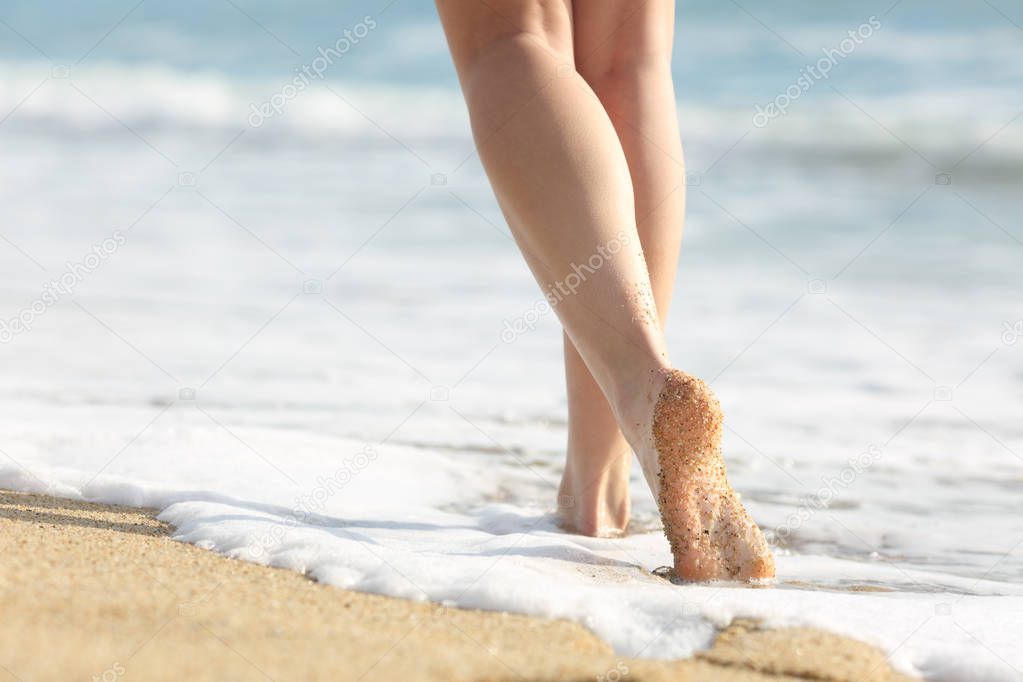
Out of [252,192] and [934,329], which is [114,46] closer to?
[252,192]

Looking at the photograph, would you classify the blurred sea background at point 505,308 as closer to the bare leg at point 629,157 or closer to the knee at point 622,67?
the bare leg at point 629,157

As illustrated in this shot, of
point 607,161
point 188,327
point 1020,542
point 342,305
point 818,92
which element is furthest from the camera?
point 818,92

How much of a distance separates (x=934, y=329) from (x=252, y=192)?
424cm

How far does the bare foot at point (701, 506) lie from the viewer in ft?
4.47

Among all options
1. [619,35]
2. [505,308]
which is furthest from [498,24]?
[505,308]

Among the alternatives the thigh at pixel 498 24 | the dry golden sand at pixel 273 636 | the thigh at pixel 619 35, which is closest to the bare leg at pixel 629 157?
the thigh at pixel 619 35

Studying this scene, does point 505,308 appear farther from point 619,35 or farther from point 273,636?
point 273,636

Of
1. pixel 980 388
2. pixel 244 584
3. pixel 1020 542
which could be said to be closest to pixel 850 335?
pixel 980 388

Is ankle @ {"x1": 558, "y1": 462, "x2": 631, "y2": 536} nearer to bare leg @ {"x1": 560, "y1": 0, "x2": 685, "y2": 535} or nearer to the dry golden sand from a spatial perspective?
bare leg @ {"x1": 560, "y1": 0, "x2": 685, "y2": 535}

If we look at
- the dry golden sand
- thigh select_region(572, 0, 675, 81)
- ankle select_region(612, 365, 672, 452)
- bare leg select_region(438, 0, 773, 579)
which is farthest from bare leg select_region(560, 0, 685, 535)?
the dry golden sand

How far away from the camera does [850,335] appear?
357 cm

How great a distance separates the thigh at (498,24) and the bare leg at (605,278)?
6cm

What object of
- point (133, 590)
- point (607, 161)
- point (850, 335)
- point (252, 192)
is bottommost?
point (133, 590)

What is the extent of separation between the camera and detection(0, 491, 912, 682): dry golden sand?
0.98m
